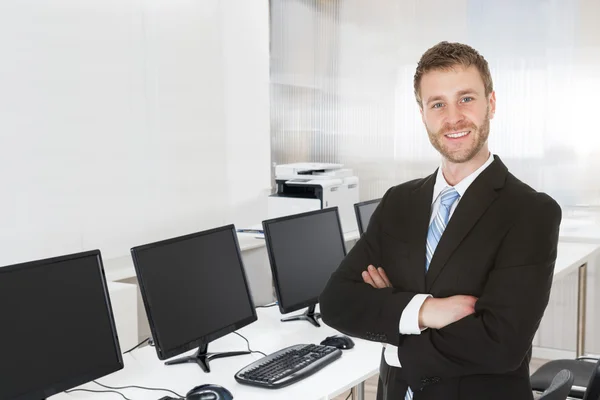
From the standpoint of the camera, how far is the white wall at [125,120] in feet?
12.5

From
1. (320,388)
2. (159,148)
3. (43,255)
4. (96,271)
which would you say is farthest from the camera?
(159,148)

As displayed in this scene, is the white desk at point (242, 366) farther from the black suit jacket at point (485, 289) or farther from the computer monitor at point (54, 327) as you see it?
the black suit jacket at point (485, 289)

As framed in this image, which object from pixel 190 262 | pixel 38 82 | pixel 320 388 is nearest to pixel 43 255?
pixel 38 82

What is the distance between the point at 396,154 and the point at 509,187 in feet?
13.3

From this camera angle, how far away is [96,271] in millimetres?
2014

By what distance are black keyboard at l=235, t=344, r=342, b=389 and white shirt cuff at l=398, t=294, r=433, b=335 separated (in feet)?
2.41

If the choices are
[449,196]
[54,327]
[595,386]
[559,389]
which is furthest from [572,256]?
[54,327]

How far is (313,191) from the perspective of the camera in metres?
5.02

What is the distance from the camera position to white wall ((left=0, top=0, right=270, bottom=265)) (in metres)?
3.81

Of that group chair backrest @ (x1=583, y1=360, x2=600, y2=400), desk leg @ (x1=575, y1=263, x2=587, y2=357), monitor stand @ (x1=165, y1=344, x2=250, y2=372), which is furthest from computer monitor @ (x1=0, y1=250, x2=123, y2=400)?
desk leg @ (x1=575, y1=263, x2=587, y2=357)

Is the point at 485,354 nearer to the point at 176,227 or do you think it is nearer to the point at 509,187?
the point at 509,187

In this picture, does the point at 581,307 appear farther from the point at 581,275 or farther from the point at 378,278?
the point at 378,278

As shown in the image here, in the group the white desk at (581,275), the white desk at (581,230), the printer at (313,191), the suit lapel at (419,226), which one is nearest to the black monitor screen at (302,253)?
the suit lapel at (419,226)

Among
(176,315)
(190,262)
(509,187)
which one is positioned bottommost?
(176,315)
